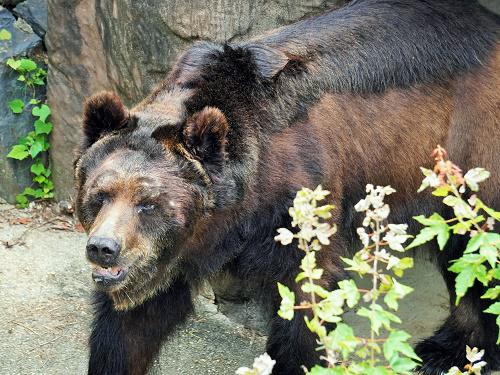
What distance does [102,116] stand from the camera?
4438mm

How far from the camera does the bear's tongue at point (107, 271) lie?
13.6 ft

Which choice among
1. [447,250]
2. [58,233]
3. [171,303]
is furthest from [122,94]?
[447,250]

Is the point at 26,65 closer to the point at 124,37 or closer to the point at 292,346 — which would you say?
the point at 124,37

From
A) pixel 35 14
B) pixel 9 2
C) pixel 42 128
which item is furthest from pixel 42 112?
pixel 9 2

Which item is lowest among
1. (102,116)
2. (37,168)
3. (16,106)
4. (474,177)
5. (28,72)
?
(37,168)

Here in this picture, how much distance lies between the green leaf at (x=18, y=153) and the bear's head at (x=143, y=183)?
320 cm

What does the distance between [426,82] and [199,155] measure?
145 cm

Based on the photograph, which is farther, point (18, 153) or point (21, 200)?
point (21, 200)

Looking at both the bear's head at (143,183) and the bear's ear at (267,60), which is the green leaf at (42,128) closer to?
the bear's head at (143,183)

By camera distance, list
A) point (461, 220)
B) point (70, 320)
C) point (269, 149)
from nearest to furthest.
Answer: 1. point (461, 220)
2. point (269, 149)
3. point (70, 320)

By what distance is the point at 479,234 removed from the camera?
2959 millimetres

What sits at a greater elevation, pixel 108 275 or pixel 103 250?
pixel 103 250

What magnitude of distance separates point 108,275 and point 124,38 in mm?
2550

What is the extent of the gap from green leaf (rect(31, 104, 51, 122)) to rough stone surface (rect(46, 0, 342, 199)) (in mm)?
66
